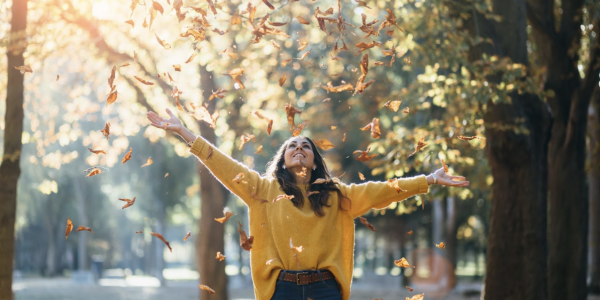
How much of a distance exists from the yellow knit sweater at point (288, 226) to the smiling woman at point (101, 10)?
9.33m

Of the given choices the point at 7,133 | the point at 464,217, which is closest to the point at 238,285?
the point at 464,217

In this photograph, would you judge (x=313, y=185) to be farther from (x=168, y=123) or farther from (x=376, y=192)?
(x=168, y=123)

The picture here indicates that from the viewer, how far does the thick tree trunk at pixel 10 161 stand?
846 cm

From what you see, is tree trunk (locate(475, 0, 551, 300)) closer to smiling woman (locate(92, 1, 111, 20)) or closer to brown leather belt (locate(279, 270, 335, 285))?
brown leather belt (locate(279, 270, 335, 285))

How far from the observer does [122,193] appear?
46656mm

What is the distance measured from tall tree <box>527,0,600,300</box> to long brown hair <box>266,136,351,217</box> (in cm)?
697

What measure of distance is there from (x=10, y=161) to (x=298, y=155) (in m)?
4.84

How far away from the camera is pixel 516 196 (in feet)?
30.1

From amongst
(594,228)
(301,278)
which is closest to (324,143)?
(301,278)

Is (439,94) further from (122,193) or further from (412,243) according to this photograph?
(122,193)

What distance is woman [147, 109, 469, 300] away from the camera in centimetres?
457

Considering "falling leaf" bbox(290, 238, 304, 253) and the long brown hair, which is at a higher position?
the long brown hair

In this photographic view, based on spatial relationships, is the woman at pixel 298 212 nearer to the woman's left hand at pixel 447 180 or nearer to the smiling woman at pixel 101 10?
the woman's left hand at pixel 447 180

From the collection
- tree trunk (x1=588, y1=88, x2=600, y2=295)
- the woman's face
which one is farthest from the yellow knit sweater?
tree trunk (x1=588, y1=88, x2=600, y2=295)
